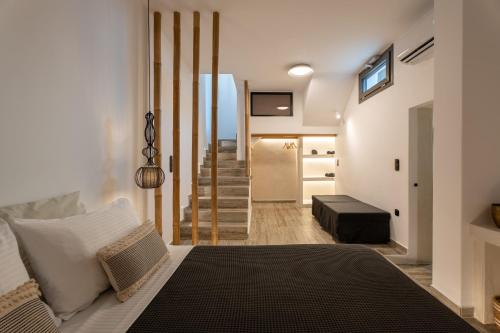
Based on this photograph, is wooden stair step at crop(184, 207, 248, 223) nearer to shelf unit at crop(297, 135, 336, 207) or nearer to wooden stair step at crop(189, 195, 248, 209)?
wooden stair step at crop(189, 195, 248, 209)

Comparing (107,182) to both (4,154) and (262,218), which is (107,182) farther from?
(262,218)

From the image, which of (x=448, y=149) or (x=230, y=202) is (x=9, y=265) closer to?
(x=448, y=149)

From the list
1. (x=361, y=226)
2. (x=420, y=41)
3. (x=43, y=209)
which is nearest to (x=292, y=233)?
(x=361, y=226)

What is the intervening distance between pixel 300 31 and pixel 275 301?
2.85 metres

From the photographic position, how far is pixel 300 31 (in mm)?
2861

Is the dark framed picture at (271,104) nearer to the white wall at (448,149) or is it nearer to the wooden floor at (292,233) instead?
the wooden floor at (292,233)

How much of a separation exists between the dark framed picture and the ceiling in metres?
0.95

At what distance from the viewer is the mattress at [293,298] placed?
89 centimetres

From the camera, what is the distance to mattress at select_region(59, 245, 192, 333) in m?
0.93

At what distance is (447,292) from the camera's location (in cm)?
197

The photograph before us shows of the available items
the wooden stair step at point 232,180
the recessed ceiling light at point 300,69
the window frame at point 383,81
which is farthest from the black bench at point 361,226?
the recessed ceiling light at point 300,69

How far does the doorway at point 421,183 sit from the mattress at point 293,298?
1.81 metres

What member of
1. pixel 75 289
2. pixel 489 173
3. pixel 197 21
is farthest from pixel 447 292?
pixel 197 21

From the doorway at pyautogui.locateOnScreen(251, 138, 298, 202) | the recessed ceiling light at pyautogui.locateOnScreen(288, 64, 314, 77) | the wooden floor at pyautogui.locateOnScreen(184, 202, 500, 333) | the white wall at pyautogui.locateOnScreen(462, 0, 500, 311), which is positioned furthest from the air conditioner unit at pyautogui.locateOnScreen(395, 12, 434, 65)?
the doorway at pyautogui.locateOnScreen(251, 138, 298, 202)
